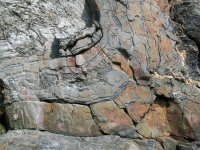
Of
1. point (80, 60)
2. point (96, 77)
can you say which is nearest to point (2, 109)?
point (80, 60)

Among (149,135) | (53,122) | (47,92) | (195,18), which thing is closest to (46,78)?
(47,92)

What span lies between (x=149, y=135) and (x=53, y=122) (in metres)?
1.45

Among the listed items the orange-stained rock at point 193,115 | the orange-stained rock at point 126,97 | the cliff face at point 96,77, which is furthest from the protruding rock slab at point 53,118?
the orange-stained rock at point 193,115

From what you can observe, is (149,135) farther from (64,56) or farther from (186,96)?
(64,56)

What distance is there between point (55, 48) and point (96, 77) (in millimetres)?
863

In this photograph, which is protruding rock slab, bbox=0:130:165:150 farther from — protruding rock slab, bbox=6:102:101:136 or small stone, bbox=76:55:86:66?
small stone, bbox=76:55:86:66

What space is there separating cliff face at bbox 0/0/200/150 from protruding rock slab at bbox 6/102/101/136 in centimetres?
1

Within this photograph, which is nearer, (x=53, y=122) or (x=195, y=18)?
(x=53, y=122)

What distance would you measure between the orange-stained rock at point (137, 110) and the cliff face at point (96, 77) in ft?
0.05

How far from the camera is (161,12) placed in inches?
312

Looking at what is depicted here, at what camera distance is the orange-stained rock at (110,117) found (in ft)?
21.1

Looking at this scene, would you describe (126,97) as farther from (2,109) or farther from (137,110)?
(2,109)

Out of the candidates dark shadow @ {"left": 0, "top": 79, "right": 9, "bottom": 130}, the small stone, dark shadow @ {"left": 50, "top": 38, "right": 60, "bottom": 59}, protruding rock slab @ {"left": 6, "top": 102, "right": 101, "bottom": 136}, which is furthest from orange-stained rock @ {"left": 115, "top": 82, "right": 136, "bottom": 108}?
dark shadow @ {"left": 0, "top": 79, "right": 9, "bottom": 130}

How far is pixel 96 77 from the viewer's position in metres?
6.72
